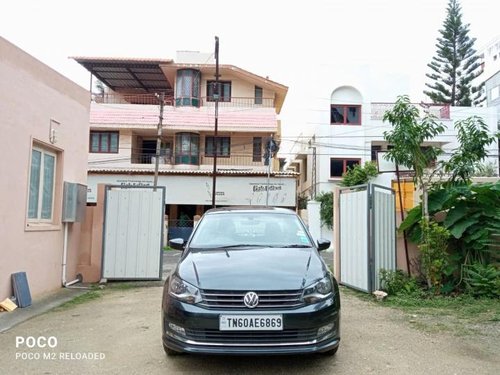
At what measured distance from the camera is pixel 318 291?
398 cm

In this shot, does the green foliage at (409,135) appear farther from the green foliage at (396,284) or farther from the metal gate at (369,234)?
the green foliage at (396,284)

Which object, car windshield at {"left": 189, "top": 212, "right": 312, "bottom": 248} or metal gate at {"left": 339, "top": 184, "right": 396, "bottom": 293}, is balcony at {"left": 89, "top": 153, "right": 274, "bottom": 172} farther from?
car windshield at {"left": 189, "top": 212, "right": 312, "bottom": 248}

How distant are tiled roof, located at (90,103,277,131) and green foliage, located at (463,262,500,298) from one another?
62.6 ft

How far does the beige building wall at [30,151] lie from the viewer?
22.4ft

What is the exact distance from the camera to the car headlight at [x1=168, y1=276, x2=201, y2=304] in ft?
12.7

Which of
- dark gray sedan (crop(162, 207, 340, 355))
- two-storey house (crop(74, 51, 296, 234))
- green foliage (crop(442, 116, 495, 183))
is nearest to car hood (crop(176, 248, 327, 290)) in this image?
dark gray sedan (crop(162, 207, 340, 355))

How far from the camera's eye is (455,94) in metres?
35.3

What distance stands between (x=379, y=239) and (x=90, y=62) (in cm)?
2454

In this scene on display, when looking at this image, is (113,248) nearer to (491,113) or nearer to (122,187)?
(122,187)

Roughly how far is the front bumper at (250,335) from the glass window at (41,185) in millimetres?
5219

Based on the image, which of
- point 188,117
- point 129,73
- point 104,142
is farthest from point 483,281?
point 129,73

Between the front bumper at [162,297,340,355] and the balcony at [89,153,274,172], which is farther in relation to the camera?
the balcony at [89,153,274,172]

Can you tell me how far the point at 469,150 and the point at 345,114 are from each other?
Answer: 63.3 feet

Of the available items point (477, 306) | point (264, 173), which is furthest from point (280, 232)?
point (264, 173)
